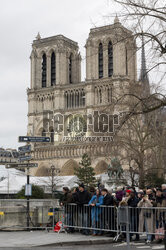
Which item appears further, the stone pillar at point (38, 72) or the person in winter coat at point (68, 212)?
the stone pillar at point (38, 72)

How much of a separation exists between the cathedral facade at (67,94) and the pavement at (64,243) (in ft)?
173

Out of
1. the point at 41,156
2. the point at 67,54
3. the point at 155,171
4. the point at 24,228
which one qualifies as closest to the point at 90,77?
the point at 67,54

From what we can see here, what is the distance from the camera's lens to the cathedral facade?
70188 millimetres

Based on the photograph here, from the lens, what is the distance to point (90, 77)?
73.4m

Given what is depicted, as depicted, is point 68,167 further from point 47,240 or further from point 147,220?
point 147,220

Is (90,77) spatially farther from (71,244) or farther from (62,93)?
(71,244)

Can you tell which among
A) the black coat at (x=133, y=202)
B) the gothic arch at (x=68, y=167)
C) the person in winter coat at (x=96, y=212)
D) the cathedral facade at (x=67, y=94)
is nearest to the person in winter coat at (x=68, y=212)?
the person in winter coat at (x=96, y=212)

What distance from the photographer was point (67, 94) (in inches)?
3044

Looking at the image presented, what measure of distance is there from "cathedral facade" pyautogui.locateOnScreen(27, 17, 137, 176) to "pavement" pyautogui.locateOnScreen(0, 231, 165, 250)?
52830 millimetres

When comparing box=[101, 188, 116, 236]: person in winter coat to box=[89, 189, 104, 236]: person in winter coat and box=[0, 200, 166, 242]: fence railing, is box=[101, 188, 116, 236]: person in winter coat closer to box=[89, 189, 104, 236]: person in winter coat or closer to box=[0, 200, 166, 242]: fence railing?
box=[0, 200, 166, 242]: fence railing

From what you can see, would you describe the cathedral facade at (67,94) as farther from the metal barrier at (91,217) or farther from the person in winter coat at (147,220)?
the person in winter coat at (147,220)

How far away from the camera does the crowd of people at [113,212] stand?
11.3 meters

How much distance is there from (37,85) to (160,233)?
233 ft

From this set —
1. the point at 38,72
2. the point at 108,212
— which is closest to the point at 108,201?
the point at 108,212
